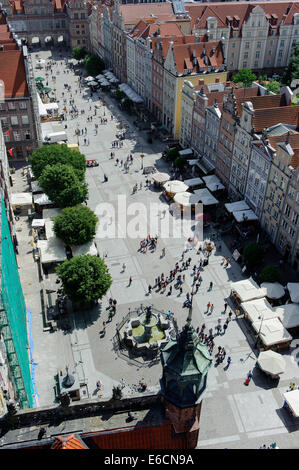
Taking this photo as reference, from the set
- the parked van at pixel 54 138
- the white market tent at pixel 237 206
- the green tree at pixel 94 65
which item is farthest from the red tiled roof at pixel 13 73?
the green tree at pixel 94 65

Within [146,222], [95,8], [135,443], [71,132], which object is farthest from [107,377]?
[95,8]

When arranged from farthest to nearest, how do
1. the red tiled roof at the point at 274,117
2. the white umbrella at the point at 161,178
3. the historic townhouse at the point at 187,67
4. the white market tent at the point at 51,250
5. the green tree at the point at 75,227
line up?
1. the historic townhouse at the point at 187,67
2. the white umbrella at the point at 161,178
3. the red tiled roof at the point at 274,117
4. the white market tent at the point at 51,250
5. the green tree at the point at 75,227

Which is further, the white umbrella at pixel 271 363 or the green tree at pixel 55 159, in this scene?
the green tree at pixel 55 159

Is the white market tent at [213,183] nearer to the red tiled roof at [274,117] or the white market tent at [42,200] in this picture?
the red tiled roof at [274,117]

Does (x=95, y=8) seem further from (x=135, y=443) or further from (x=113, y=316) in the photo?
(x=135, y=443)

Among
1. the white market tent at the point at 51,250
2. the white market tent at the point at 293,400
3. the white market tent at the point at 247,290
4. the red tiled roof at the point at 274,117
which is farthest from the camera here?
the red tiled roof at the point at 274,117

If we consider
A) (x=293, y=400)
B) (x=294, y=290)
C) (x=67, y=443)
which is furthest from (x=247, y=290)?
(x=67, y=443)
